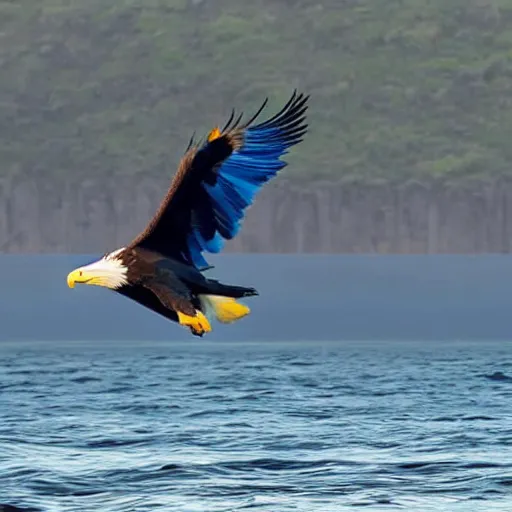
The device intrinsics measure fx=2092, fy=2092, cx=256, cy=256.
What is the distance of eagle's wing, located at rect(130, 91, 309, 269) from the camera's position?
1847 cm

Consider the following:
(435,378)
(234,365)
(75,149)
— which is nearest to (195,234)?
(435,378)

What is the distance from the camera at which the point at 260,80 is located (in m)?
126

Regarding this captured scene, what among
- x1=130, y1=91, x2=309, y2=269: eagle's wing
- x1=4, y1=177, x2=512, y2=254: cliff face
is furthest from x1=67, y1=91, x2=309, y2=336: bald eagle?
x1=4, y1=177, x2=512, y2=254: cliff face

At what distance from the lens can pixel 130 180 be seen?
108188 mm

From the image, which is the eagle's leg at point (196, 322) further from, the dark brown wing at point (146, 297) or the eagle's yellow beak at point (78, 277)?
the eagle's yellow beak at point (78, 277)

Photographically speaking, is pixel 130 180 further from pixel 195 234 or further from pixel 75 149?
pixel 195 234

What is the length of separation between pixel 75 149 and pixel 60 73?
1324 centimetres

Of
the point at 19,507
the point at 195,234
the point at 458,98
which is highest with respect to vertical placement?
the point at 458,98

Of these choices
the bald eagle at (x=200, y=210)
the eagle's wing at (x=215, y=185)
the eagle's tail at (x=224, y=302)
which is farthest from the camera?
the eagle's wing at (x=215, y=185)

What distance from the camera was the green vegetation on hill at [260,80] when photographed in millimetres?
113938

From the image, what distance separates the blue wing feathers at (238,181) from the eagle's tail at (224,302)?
0.84 m

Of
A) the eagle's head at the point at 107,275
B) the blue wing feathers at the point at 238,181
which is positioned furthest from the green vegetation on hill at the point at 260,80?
the eagle's head at the point at 107,275

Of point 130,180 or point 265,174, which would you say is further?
point 130,180

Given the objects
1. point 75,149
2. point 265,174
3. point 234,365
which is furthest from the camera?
point 75,149
